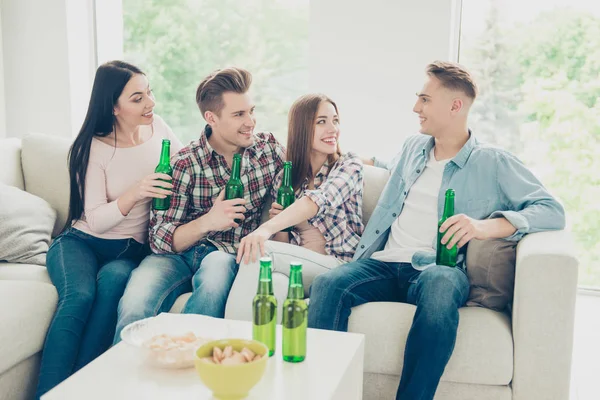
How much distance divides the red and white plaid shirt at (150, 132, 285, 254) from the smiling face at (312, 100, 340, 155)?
0.62 ft

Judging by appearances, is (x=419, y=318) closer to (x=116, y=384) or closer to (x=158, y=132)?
(x=116, y=384)

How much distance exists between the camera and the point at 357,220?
2.61m

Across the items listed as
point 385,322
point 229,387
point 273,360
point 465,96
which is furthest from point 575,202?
point 229,387

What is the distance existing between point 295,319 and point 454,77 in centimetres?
130

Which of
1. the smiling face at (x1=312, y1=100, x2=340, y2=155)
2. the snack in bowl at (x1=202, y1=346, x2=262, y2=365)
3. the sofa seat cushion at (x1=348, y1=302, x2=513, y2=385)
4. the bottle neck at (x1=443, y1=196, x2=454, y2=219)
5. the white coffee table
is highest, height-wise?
the smiling face at (x1=312, y1=100, x2=340, y2=155)

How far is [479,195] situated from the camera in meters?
2.36

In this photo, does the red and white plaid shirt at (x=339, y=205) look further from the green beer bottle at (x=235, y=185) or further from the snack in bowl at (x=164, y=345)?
the snack in bowl at (x=164, y=345)

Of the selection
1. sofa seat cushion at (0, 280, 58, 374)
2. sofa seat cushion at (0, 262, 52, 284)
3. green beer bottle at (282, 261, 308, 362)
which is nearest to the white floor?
green beer bottle at (282, 261, 308, 362)

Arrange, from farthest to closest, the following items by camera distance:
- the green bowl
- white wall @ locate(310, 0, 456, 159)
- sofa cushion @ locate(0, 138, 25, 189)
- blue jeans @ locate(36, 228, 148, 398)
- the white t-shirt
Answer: white wall @ locate(310, 0, 456, 159) < sofa cushion @ locate(0, 138, 25, 189) < the white t-shirt < blue jeans @ locate(36, 228, 148, 398) < the green bowl

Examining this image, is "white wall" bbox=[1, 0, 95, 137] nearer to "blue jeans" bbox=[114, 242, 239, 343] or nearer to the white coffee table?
"blue jeans" bbox=[114, 242, 239, 343]

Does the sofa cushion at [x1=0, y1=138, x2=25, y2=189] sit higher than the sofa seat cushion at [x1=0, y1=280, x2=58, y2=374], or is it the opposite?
the sofa cushion at [x1=0, y1=138, x2=25, y2=189]

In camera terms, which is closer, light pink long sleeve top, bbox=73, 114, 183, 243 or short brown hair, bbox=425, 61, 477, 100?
short brown hair, bbox=425, 61, 477, 100

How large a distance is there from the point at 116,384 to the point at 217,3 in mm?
3056

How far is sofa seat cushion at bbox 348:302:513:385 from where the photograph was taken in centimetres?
206
